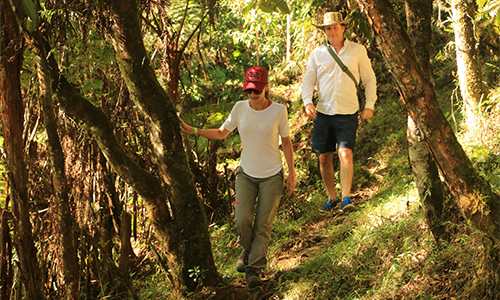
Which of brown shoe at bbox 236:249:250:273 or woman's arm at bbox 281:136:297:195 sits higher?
woman's arm at bbox 281:136:297:195

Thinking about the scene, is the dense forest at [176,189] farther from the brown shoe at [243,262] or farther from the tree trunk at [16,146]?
the brown shoe at [243,262]

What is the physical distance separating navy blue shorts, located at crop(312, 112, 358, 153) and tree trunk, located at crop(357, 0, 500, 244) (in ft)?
6.74

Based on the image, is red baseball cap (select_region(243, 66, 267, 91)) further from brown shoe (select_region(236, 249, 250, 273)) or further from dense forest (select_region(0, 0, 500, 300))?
brown shoe (select_region(236, 249, 250, 273))

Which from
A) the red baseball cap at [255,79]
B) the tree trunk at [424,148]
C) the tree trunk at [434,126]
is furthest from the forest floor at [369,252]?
the red baseball cap at [255,79]

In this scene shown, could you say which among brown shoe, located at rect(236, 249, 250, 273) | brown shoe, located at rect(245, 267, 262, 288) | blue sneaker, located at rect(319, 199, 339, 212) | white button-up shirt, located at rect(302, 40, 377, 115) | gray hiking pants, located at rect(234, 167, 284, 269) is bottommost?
brown shoe, located at rect(245, 267, 262, 288)

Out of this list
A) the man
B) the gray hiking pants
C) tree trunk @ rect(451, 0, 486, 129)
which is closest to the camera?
the gray hiking pants

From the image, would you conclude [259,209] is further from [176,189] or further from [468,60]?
[468,60]

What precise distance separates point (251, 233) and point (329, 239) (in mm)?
1072

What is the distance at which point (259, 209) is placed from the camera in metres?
4.16

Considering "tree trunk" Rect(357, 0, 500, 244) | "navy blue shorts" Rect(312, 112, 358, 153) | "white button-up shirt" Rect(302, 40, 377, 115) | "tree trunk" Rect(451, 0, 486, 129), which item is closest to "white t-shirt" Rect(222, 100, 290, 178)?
"white button-up shirt" Rect(302, 40, 377, 115)

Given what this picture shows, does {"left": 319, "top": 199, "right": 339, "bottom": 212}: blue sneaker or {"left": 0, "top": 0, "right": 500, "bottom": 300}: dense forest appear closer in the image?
{"left": 0, "top": 0, "right": 500, "bottom": 300}: dense forest

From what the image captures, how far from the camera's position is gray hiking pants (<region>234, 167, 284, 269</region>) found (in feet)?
13.4

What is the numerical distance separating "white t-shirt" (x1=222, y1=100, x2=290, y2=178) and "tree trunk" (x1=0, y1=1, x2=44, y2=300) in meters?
2.03

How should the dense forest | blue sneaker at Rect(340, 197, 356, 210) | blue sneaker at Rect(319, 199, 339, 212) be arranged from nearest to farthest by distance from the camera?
the dense forest, blue sneaker at Rect(340, 197, 356, 210), blue sneaker at Rect(319, 199, 339, 212)
